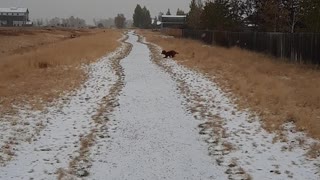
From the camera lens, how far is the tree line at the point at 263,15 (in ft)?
98.1

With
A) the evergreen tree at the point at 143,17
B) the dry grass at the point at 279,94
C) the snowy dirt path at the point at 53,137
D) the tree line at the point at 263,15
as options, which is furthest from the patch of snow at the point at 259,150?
the evergreen tree at the point at 143,17

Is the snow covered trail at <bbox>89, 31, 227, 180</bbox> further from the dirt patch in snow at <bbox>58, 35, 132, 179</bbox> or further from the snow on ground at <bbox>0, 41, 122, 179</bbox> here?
the snow on ground at <bbox>0, 41, 122, 179</bbox>

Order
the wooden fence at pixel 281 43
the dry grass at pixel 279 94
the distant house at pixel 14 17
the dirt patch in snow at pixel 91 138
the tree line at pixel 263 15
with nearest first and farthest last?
the dirt patch in snow at pixel 91 138
the dry grass at pixel 279 94
the wooden fence at pixel 281 43
the tree line at pixel 263 15
the distant house at pixel 14 17

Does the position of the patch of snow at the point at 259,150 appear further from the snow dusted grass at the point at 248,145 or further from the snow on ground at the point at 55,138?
the snow on ground at the point at 55,138

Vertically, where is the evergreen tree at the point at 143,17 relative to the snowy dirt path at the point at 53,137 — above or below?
above

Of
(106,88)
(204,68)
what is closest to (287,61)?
(204,68)

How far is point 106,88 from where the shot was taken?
14.4 m

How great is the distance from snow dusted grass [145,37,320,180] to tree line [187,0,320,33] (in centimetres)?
1879

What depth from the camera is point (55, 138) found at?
27.2 feet

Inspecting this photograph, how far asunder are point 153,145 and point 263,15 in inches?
1402

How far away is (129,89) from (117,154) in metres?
6.95

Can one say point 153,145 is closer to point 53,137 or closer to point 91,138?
point 91,138

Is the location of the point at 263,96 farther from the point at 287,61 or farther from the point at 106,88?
the point at 287,61

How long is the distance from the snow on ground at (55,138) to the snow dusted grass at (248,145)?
7.95 ft
